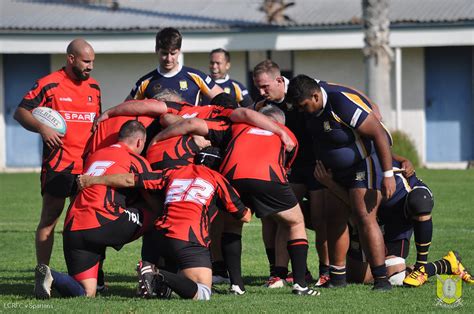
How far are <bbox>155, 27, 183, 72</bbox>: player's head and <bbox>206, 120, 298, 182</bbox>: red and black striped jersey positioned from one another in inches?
47.3

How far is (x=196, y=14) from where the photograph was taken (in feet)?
104

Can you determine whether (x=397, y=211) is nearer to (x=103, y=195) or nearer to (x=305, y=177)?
(x=305, y=177)

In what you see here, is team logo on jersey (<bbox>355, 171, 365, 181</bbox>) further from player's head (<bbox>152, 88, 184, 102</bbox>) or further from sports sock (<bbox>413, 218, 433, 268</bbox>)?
player's head (<bbox>152, 88, 184, 102</bbox>)

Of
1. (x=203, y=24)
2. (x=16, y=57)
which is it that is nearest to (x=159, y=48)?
(x=203, y=24)

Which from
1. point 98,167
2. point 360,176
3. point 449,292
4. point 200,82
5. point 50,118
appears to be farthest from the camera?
point 200,82

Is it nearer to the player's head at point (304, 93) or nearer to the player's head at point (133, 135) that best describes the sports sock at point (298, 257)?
the player's head at point (304, 93)

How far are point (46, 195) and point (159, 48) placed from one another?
1780 millimetres

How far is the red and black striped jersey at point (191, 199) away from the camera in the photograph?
9008 millimetres

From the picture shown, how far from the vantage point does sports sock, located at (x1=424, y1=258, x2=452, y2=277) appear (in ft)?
33.2

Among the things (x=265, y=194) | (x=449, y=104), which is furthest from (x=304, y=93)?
(x=449, y=104)

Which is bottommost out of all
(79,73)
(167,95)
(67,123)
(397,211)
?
(397,211)

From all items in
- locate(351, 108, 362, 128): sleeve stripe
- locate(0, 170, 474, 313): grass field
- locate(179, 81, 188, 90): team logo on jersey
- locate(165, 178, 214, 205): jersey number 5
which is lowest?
locate(0, 170, 474, 313): grass field

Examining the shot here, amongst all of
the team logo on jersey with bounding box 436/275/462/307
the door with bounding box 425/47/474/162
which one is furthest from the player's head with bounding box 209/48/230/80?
the door with bounding box 425/47/474/162

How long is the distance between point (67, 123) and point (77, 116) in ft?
0.42
